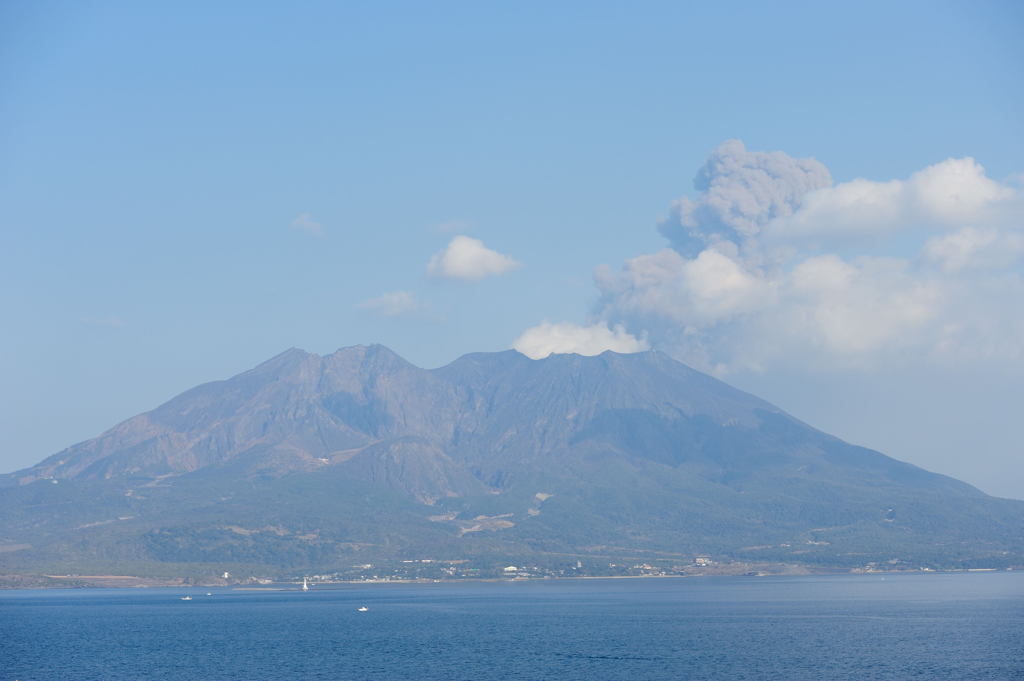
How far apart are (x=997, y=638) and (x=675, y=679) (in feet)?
154

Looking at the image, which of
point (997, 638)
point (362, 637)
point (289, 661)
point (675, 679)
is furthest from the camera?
point (362, 637)

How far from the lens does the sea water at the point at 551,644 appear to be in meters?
107

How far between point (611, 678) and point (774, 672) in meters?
14.6

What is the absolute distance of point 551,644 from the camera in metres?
132

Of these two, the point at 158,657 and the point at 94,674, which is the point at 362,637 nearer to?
the point at 158,657

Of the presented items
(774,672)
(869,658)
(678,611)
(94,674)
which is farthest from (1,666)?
(678,611)

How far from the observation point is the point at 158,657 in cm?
Result: 12544

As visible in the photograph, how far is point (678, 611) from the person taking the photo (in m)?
183

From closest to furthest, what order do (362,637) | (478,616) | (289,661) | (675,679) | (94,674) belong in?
(675,679)
(94,674)
(289,661)
(362,637)
(478,616)

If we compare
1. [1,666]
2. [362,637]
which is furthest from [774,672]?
[1,666]

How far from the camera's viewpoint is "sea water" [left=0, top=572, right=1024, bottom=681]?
107 meters

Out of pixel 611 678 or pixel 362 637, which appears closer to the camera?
pixel 611 678

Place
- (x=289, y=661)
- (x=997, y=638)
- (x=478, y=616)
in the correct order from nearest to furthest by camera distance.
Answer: (x=289, y=661), (x=997, y=638), (x=478, y=616)

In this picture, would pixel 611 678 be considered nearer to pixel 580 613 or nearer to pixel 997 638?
pixel 997 638
